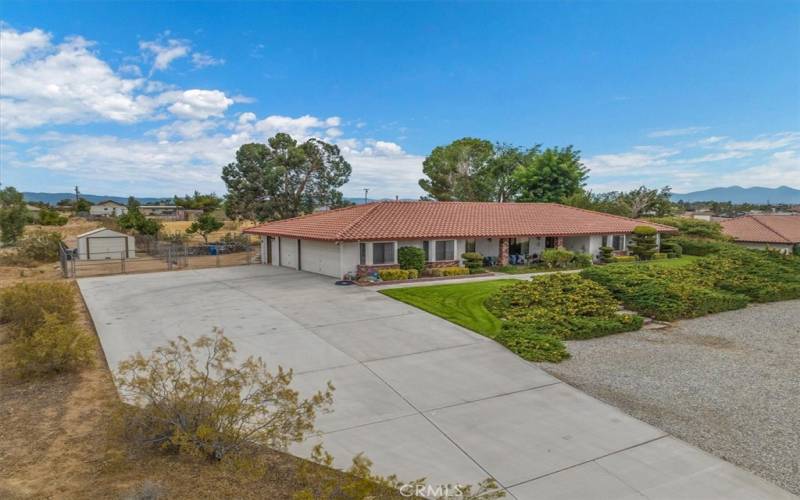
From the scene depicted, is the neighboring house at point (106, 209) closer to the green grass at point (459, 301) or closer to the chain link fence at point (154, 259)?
the chain link fence at point (154, 259)

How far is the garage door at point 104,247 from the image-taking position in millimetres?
29500

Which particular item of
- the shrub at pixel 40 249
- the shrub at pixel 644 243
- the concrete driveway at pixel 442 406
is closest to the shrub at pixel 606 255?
the shrub at pixel 644 243

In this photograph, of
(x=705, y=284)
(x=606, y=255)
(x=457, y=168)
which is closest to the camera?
(x=705, y=284)

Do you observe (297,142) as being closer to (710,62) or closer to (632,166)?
(710,62)

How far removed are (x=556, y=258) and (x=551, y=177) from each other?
76.9ft

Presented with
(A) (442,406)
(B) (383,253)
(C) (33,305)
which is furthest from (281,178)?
(A) (442,406)

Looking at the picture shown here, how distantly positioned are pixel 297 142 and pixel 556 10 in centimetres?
2422

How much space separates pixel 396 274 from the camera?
2116cm

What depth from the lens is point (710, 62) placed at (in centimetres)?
2536

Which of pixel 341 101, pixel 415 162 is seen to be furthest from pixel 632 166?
pixel 341 101

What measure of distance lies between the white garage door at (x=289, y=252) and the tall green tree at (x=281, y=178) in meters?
12.9

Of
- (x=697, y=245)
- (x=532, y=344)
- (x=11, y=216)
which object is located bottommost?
(x=532, y=344)

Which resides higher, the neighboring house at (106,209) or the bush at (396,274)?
the neighboring house at (106,209)

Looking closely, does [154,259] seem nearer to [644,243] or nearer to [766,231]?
[644,243]
